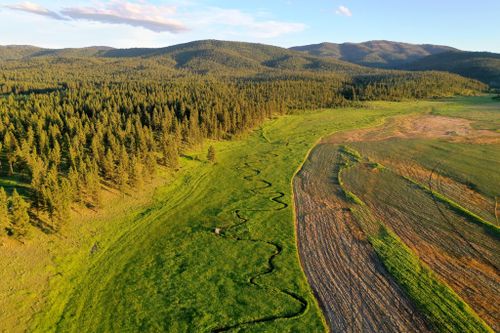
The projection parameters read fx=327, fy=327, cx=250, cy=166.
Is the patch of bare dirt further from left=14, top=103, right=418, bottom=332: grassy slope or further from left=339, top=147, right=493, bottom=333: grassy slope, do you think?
left=339, top=147, right=493, bottom=333: grassy slope

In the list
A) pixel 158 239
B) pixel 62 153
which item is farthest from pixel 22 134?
pixel 158 239

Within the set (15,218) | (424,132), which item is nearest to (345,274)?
(15,218)

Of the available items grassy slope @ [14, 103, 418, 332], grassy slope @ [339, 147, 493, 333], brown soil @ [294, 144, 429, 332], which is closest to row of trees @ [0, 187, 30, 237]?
grassy slope @ [14, 103, 418, 332]

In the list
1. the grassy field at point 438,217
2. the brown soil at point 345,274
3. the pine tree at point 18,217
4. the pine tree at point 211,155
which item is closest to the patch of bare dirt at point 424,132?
the grassy field at point 438,217

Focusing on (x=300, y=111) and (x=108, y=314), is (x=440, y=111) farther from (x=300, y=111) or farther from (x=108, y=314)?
(x=108, y=314)

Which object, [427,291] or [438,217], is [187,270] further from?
[438,217]

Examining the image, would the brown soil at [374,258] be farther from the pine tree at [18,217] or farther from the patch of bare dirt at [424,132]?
the patch of bare dirt at [424,132]
